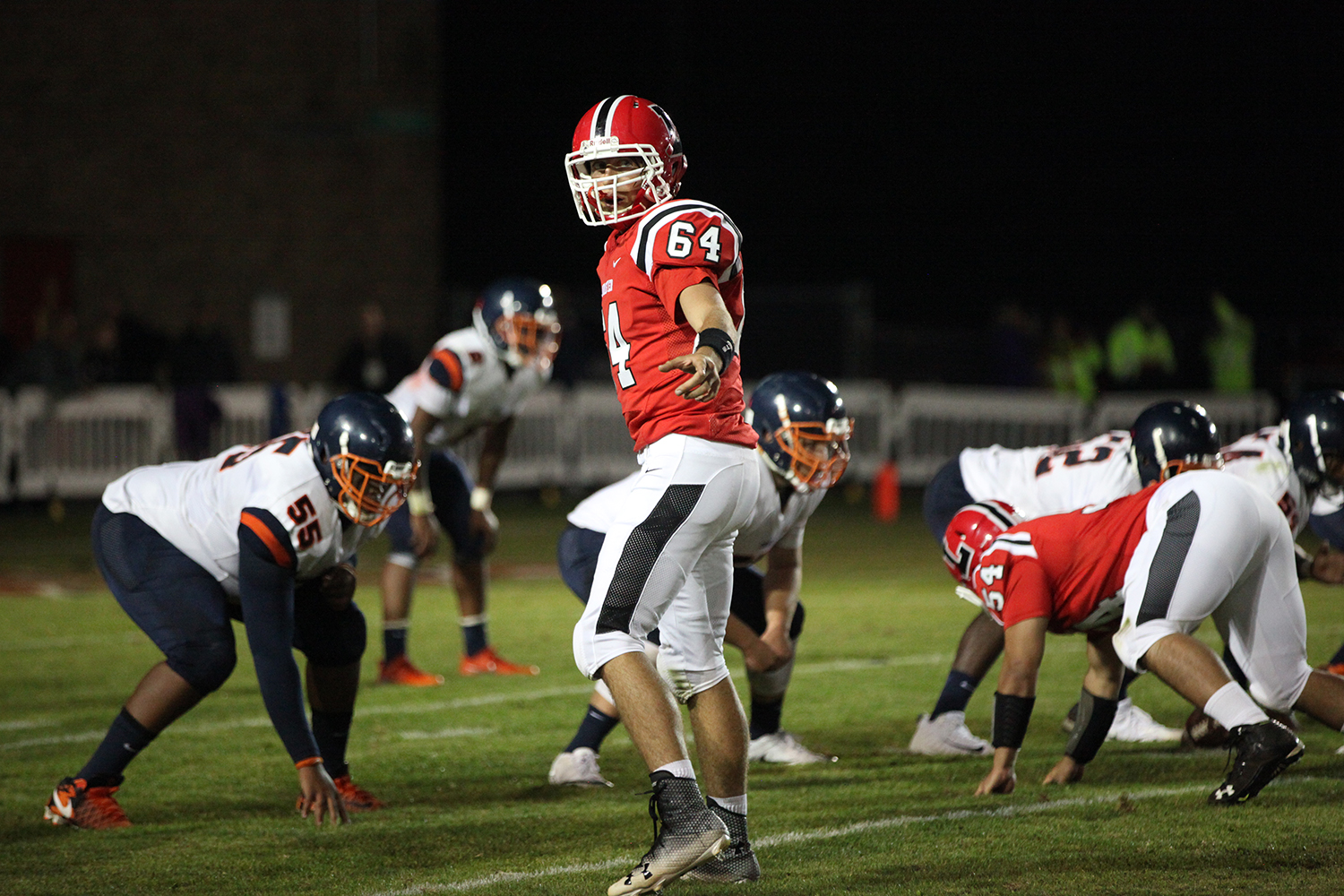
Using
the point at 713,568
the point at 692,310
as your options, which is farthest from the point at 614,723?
the point at 692,310

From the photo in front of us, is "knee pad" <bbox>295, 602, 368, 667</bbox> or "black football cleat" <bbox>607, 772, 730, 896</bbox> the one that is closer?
"black football cleat" <bbox>607, 772, 730, 896</bbox>

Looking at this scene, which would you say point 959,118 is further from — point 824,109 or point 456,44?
point 456,44

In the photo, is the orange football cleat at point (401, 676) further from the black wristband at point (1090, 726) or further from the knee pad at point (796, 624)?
the black wristband at point (1090, 726)

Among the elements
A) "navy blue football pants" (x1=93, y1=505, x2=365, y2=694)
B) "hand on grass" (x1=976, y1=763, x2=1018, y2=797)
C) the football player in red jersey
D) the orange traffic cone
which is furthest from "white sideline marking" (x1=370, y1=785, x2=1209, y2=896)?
the orange traffic cone

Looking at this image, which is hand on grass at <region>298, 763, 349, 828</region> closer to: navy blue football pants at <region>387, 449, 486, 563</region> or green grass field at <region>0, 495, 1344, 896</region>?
green grass field at <region>0, 495, 1344, 896</region>

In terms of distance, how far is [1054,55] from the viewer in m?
22.4

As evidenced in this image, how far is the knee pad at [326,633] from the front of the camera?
15.7 feet

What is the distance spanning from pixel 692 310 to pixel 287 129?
17604mm

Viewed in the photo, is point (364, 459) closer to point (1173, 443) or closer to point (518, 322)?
point (1173, 443)

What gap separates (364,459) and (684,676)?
1.23 metres

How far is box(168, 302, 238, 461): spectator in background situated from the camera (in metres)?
14.5

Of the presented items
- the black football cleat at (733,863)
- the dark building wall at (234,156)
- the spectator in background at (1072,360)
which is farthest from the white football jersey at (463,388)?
the dark building wall at (234,156)

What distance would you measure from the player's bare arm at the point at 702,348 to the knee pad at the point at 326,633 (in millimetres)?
1721

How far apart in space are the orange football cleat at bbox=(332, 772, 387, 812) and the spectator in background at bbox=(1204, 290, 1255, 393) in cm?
1466
